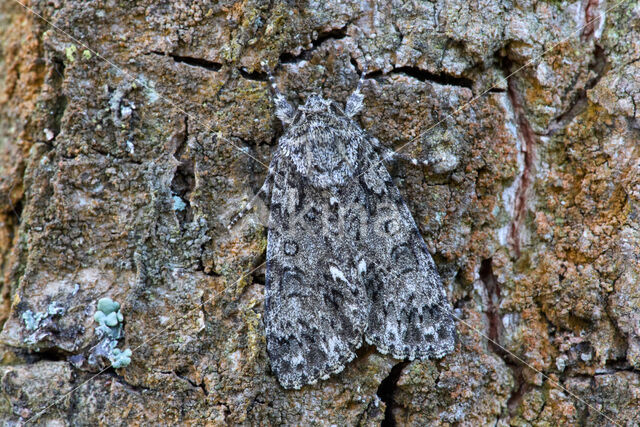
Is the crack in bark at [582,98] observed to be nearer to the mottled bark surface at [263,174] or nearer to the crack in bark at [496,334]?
the mottled bark surface at [263,174]

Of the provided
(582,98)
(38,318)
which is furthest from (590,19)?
(38,318)

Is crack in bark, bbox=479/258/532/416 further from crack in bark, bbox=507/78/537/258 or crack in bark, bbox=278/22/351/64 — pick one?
crack in bark, bbox=278/22/351/64

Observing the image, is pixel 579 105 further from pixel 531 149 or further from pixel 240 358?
pixel 240 358

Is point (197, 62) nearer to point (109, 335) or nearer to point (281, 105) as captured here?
point (281, 105)

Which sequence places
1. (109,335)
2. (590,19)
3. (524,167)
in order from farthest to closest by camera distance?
1. (524,167)
2. (590,19)
3. (109,335)

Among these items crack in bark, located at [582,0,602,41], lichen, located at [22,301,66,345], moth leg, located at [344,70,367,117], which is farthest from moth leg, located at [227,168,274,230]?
crack in bark, located at [582,0,602,41]

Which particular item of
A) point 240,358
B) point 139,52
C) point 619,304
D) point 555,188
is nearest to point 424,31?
point 555,188

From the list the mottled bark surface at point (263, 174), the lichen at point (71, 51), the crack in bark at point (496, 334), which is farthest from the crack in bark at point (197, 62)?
the crack in bark at point (496, 334)

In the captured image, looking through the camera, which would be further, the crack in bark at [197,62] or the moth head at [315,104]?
the moth head at [315,104]
